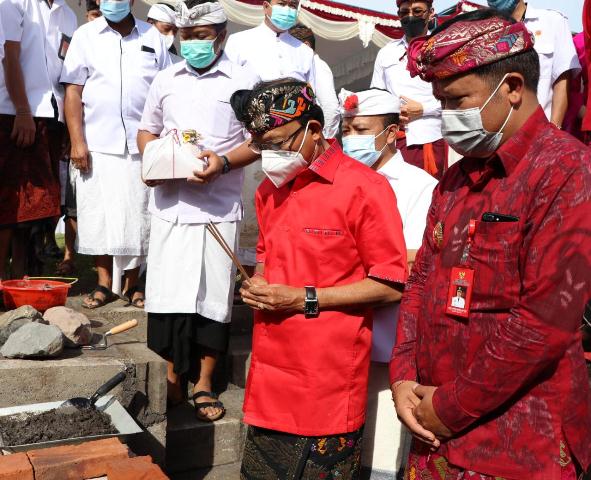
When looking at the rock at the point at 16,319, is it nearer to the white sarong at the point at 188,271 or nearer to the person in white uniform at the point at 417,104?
the white sarong at the point at 188,271

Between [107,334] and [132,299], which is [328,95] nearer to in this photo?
[132,299]

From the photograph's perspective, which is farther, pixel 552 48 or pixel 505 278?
pixel 552 48

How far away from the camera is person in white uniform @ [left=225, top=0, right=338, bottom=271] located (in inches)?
195

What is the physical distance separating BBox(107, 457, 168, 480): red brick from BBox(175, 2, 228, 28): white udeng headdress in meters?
2.29

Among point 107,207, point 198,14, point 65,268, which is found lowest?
point 65,268

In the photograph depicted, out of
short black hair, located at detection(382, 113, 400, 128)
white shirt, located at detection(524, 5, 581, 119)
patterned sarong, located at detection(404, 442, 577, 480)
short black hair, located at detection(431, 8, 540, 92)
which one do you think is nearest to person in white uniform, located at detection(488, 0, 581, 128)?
white shirt, located at detection(524, 5, 581, 119)

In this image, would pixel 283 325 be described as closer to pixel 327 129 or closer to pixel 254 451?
pixel 254 451

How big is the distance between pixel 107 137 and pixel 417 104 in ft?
6.72

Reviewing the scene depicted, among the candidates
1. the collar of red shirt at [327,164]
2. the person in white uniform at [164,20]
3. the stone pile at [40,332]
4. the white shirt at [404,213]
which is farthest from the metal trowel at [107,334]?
the person in white uniform at [164,20]

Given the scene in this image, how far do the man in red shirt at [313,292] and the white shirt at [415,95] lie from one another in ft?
8.14

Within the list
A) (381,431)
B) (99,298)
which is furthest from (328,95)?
(381,431)

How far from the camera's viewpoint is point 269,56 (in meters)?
4.99

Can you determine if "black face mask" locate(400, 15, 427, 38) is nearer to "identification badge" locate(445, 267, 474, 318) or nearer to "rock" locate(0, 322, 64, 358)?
"rock" locate(0, 322, 64, 358)

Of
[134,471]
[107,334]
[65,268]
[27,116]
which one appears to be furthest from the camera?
[65,268]
